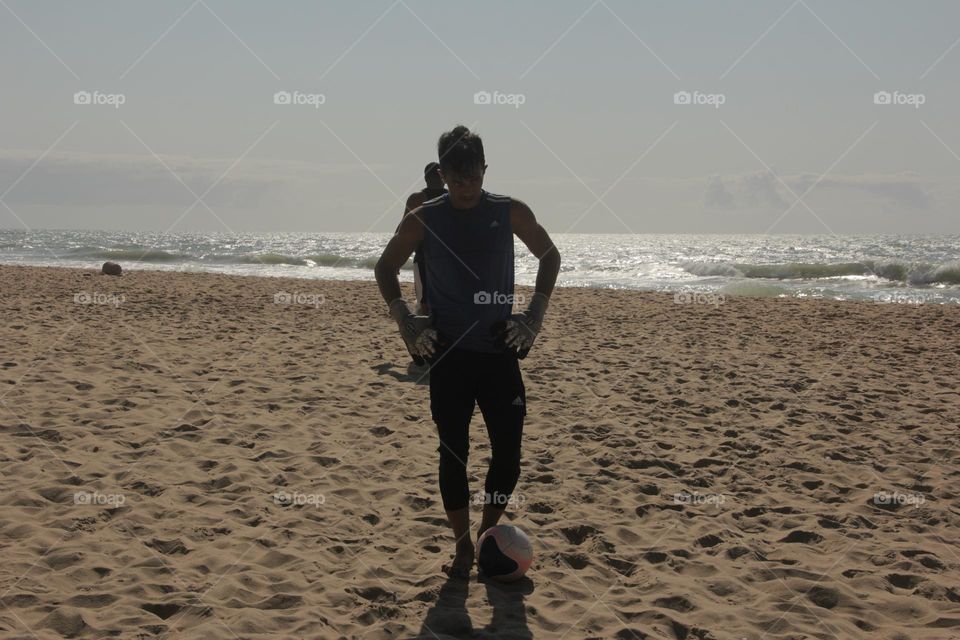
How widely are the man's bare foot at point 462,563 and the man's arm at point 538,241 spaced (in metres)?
1.21

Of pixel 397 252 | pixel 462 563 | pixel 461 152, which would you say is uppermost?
pixel 461 152

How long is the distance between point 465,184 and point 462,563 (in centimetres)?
170

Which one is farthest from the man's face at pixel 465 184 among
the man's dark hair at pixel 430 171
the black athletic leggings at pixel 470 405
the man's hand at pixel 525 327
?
the man's dark hair at pixel 430 171

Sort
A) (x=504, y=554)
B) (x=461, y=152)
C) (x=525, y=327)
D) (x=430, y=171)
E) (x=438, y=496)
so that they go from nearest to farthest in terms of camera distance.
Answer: (x=461, y=152) → (x=525, y=327) → (x=504, y=554) → (x=438, y=496) → (x=430, y=171)

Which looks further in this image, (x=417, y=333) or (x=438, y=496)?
(x=438, y=496)

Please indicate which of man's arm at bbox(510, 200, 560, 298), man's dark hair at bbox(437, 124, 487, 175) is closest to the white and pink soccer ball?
man's arm at bbox(510, 200, 560, 298)

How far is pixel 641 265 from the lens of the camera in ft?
114

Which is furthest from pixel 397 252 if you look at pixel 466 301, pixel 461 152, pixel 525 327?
pixel 525 327

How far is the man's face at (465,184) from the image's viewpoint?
3.27 metres

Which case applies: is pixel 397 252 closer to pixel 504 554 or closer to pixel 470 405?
pixel 470 405

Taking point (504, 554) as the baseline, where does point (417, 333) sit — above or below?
above

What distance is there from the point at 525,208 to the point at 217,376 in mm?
5218

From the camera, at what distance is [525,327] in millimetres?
3348

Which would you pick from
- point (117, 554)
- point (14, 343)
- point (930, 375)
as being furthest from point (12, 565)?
point (930, 375)
